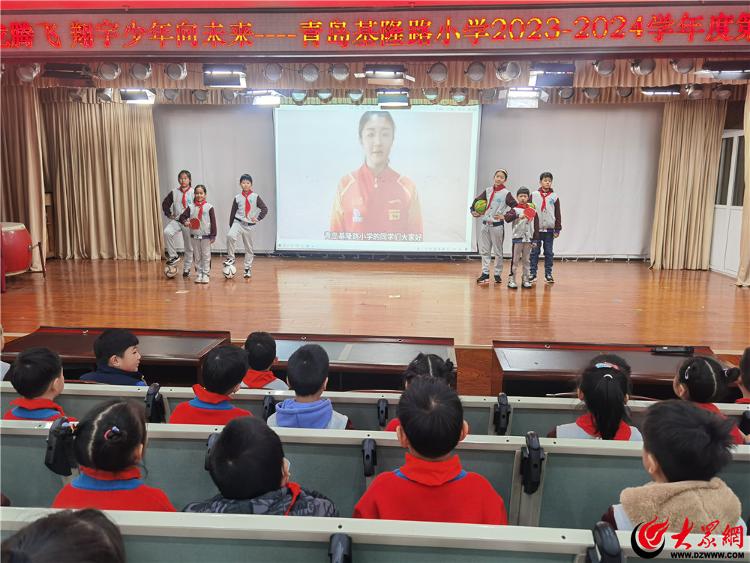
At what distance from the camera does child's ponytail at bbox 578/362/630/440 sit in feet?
5.79

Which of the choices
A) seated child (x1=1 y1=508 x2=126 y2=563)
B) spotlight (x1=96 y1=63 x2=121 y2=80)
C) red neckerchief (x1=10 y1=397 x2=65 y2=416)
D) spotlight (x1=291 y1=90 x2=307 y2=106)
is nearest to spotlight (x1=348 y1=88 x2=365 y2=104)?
spotlight (x1=291 y1=90 x2=307 y2=106)

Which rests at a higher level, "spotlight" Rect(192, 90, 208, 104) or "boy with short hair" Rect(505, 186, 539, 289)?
"spotlight" Rect(192, 90, 208, 104)

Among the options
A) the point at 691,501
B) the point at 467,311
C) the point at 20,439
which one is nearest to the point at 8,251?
the point at 467,311

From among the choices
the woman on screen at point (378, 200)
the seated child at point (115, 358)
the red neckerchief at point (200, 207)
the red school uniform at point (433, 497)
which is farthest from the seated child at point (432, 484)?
the woman on screen at point (378, 200)

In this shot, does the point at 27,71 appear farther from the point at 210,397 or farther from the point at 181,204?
the point at 210,397

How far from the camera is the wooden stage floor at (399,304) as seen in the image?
4715 mm

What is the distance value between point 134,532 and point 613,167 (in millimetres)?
9086

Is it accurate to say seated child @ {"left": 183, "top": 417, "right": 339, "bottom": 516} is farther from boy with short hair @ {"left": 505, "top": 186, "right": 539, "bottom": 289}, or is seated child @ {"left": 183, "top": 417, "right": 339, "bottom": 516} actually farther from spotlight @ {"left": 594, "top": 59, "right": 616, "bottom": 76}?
boy with short hair @ {"left": 505, "top": 186, "right": 539, "bottom": 289}

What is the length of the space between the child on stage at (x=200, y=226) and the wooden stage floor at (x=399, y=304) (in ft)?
1.09

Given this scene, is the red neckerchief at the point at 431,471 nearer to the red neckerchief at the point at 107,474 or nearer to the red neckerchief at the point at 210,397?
the red neckerchief at the point at 107,474

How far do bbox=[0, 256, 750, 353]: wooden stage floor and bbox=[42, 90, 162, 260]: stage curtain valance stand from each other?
0.95 metres

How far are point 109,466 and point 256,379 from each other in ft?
4.07

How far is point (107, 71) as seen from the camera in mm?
5551

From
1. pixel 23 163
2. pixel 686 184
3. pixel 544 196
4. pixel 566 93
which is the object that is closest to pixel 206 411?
pixel 544 196
